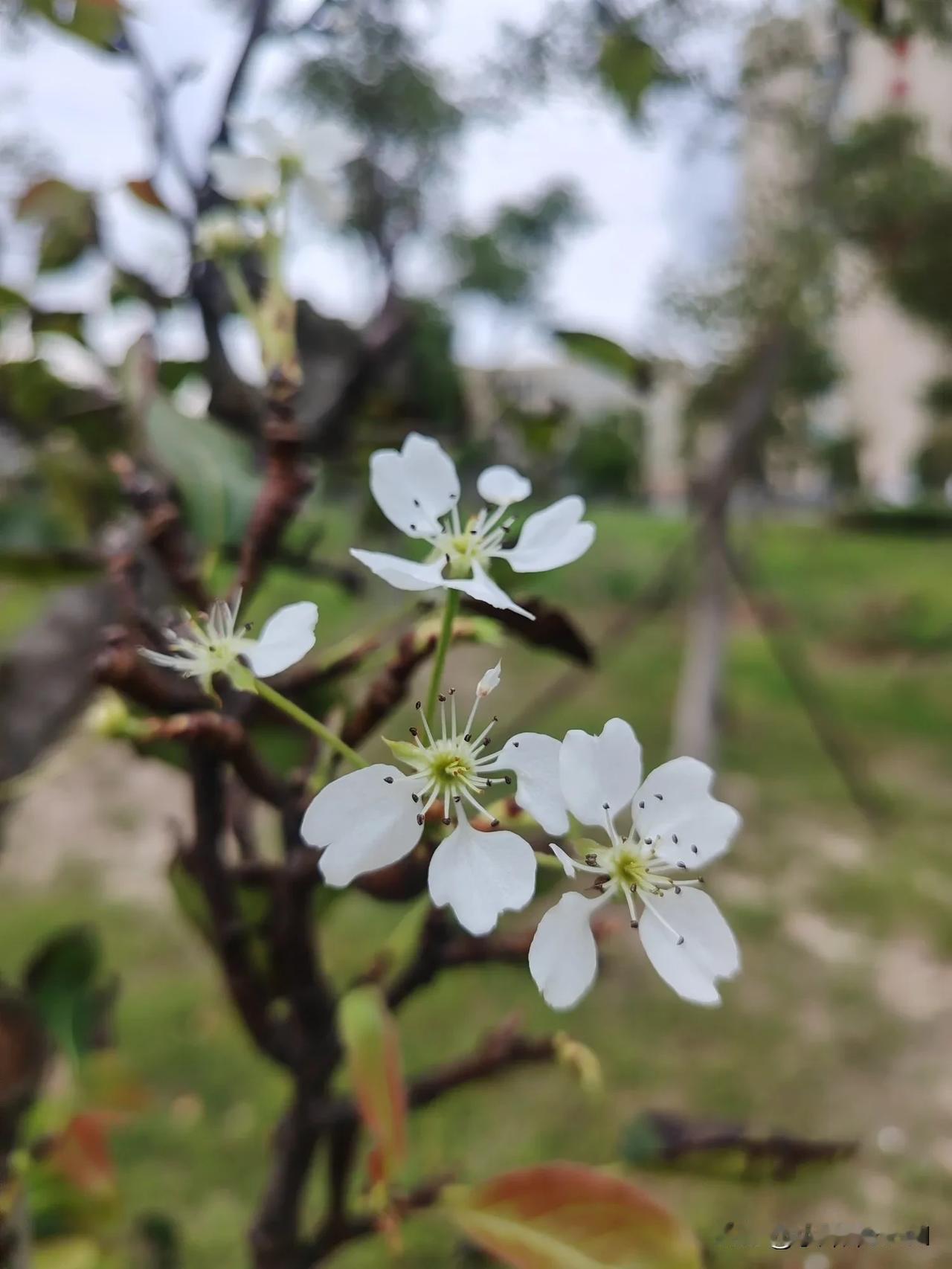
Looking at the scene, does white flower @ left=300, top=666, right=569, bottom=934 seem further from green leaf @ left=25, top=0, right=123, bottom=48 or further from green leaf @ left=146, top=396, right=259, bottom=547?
green leaf @ left=25, top=0, right=123, bottom=48

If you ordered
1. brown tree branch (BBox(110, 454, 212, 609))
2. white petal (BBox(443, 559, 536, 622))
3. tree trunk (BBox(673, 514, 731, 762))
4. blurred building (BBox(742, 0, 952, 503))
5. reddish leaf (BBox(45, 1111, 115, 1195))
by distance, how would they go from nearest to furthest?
white petal (BBox(443, 559, 536, 622))
brown tree branch (BBox(110, 454, 212, 609))
reddish leaf (BBox(45, 1111, 115, 1195))
blurred building (BBox(742, 0, 952, 503))
tree trunk (BBox(673, 514, 731, 762))

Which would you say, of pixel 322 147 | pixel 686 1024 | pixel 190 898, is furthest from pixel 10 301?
pixel 686 1024

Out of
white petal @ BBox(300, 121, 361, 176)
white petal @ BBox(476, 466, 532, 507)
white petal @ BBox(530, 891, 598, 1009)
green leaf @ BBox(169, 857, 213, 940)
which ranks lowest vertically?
green leaf @ BBox(169, 857, 213, 940)

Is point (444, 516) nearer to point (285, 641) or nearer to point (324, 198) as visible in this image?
Result: point (285, 641)

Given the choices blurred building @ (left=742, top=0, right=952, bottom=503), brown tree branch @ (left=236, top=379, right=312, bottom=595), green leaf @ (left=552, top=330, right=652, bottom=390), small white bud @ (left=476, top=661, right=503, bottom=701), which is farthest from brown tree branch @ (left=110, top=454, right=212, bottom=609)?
blurred building @ (left=742, top=0, right=952, bottom=503)

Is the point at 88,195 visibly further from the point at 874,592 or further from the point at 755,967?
the point at 874,592

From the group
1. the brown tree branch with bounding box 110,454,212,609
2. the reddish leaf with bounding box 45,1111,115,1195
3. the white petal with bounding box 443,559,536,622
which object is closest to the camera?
the white petal with bounding box 443,559,536,622
